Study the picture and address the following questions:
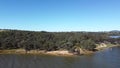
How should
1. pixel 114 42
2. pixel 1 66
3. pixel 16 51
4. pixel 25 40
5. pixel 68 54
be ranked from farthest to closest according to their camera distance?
pixel 114 42, pixel 25 40, pixel 16 51, pixel 68 54, pixel 1 66

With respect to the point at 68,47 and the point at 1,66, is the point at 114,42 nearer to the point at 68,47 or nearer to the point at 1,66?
the point at 68,47

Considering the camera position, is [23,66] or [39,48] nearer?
[23,66]

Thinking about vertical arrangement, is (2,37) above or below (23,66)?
above

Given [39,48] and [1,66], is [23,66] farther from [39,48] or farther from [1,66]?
[39,48]

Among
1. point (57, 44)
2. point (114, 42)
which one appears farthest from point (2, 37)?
point (114, 42)

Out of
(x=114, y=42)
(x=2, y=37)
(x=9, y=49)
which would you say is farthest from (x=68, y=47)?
(x=114, y=42)

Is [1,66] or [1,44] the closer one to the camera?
[1,66]

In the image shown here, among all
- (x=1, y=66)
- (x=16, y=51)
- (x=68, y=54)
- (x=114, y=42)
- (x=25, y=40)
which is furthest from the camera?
(x=114, y=42)

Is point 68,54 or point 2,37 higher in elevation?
point 2,37

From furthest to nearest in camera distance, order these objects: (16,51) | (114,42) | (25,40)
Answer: (114,42) < (25,40) < (16,51)
